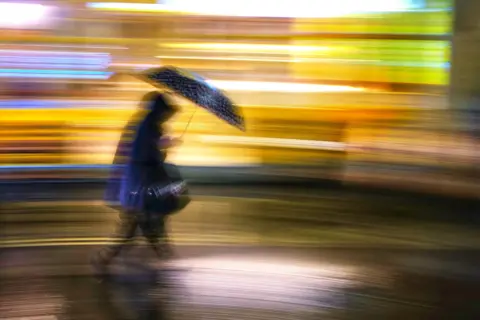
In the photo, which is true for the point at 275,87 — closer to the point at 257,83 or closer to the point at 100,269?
the point at 257,83

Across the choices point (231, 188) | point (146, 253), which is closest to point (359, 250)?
point (146, 253)

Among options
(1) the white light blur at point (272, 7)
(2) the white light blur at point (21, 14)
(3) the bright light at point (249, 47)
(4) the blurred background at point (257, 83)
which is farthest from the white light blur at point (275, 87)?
(2) the white light blur at point (21, 14)

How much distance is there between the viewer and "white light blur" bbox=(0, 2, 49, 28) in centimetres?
905

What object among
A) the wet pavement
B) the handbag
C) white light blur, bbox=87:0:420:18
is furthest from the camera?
white light blur, bbox=87:0:420:18

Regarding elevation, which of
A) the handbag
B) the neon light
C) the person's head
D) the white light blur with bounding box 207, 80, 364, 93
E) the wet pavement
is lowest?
the wet pavement

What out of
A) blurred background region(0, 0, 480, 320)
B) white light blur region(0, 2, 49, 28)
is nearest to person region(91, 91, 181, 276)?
blurred background region(0, 0, 480, 320)

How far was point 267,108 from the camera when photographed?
380 inches

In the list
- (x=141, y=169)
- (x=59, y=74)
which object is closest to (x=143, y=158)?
(x=141, y=169)

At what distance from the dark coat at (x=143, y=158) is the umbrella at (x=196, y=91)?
0.14m

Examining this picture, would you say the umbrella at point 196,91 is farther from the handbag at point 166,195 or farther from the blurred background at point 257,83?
the blurred background at point 257,83

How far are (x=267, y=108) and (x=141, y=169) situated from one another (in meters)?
4.77

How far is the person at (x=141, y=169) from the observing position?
5.04 m

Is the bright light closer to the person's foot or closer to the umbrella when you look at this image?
the umbrella

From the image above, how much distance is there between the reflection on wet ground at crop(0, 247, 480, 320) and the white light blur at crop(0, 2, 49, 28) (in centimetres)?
405
